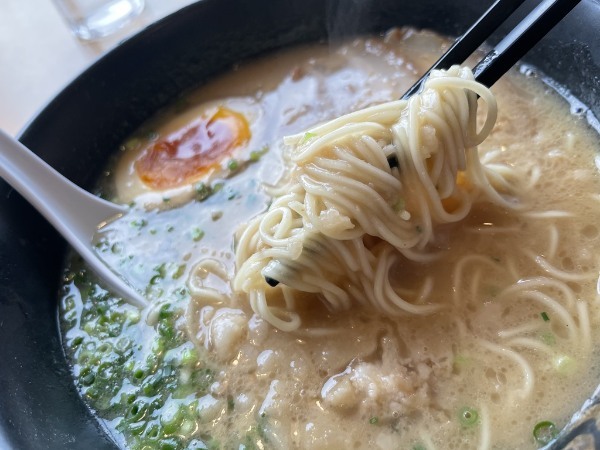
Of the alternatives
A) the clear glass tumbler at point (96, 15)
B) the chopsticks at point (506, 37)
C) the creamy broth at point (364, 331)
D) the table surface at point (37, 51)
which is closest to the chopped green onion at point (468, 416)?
the creamy broth at point (364, 331)

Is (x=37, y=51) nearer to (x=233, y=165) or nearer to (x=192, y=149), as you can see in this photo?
(x=192, y=149)

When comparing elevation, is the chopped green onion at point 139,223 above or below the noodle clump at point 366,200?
above

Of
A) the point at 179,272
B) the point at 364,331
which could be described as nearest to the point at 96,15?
the point at 179,272

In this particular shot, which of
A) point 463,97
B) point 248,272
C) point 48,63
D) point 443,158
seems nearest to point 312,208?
point 248,272

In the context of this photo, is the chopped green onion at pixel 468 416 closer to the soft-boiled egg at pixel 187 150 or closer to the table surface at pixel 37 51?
the soft-boiled egg at pixel 187 150

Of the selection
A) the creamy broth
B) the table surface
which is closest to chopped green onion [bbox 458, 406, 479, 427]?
the creamy broth

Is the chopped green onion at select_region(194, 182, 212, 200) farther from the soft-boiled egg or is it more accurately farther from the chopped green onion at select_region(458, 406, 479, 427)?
the chopped green onion at select_region(458, 406, 479, 427)
